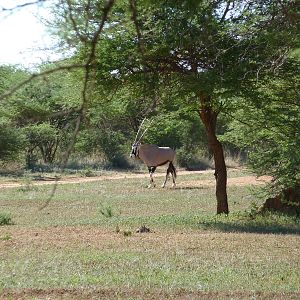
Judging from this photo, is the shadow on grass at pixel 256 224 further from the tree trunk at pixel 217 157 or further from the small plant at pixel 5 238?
the small plant at pixel 5 238

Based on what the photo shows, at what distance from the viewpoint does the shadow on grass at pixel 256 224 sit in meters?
14.4

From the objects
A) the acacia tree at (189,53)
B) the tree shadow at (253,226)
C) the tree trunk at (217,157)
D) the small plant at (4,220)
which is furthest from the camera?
the tree trunk at (217,157)

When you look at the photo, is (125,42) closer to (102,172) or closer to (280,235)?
(280,235)

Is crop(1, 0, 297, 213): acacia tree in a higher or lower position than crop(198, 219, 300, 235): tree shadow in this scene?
higher

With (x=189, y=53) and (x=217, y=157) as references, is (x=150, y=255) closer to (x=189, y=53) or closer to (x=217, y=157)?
(x=189, y=53)

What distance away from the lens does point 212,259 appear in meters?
10.2

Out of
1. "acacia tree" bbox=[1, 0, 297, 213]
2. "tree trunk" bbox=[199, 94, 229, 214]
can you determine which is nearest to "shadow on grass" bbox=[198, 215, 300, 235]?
"tree trunk" bbox=[199, 94, 229, 214]

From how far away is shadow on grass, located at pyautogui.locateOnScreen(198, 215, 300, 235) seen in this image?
14359 mm

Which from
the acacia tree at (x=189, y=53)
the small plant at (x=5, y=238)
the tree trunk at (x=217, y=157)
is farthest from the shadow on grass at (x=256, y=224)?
the small plant at (x=5, y=238)

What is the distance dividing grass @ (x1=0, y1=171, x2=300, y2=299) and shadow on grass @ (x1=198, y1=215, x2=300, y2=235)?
0.02 m

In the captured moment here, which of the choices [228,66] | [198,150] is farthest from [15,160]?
[228,66]

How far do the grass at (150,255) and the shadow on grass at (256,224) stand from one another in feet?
0.07

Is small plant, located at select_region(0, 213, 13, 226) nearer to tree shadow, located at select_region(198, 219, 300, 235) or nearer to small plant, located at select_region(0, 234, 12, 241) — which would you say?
small plant, located at select_region(0, 234, 12, 241)

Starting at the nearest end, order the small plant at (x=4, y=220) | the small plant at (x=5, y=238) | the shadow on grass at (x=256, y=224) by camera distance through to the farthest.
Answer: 1. the small plant at (x=5, y=238)
2. the shadow on grass at (x=256, y=224)
3. the small plant at (x=4, y=220)
